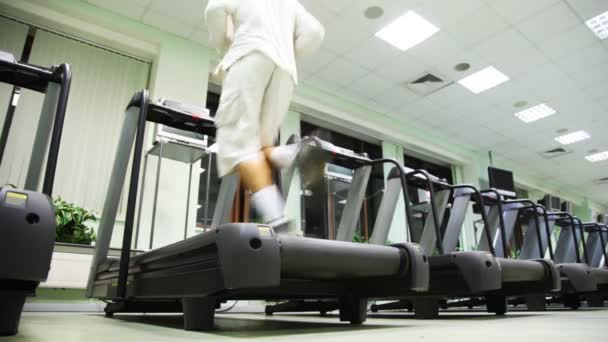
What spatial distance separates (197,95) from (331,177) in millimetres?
1790

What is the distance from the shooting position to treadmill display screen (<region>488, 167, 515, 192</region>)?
562 centimetres

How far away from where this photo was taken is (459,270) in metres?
1.85

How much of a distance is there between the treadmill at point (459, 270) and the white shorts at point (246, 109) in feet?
3.04

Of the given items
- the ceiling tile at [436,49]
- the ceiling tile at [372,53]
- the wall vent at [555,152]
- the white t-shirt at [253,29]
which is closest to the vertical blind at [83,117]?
the ceiling tile at [372,53]

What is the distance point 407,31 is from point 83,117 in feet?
12.0

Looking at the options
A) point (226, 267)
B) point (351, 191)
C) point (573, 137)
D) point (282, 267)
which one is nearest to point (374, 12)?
point (351, 191)

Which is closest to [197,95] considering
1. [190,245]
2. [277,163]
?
[277,163]

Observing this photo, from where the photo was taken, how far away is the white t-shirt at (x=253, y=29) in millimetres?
1657

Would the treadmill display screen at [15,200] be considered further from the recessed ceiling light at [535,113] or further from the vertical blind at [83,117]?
the recessed ceiling light at [535,113]

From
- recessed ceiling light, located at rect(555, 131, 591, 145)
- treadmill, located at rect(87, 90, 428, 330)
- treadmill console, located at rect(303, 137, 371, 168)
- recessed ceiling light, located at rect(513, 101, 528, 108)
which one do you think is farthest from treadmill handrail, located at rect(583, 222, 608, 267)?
treadmill, located at rect(87, 90, 428, 330)

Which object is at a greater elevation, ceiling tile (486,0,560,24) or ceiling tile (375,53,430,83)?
ceiling tile (486,0,560,24)

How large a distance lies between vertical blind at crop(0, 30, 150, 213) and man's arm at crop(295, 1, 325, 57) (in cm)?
283

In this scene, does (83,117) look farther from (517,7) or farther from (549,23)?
(549,23)

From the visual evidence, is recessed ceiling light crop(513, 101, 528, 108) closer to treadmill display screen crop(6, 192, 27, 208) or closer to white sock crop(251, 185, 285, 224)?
white sock crop(251, 185, 285, 224)
